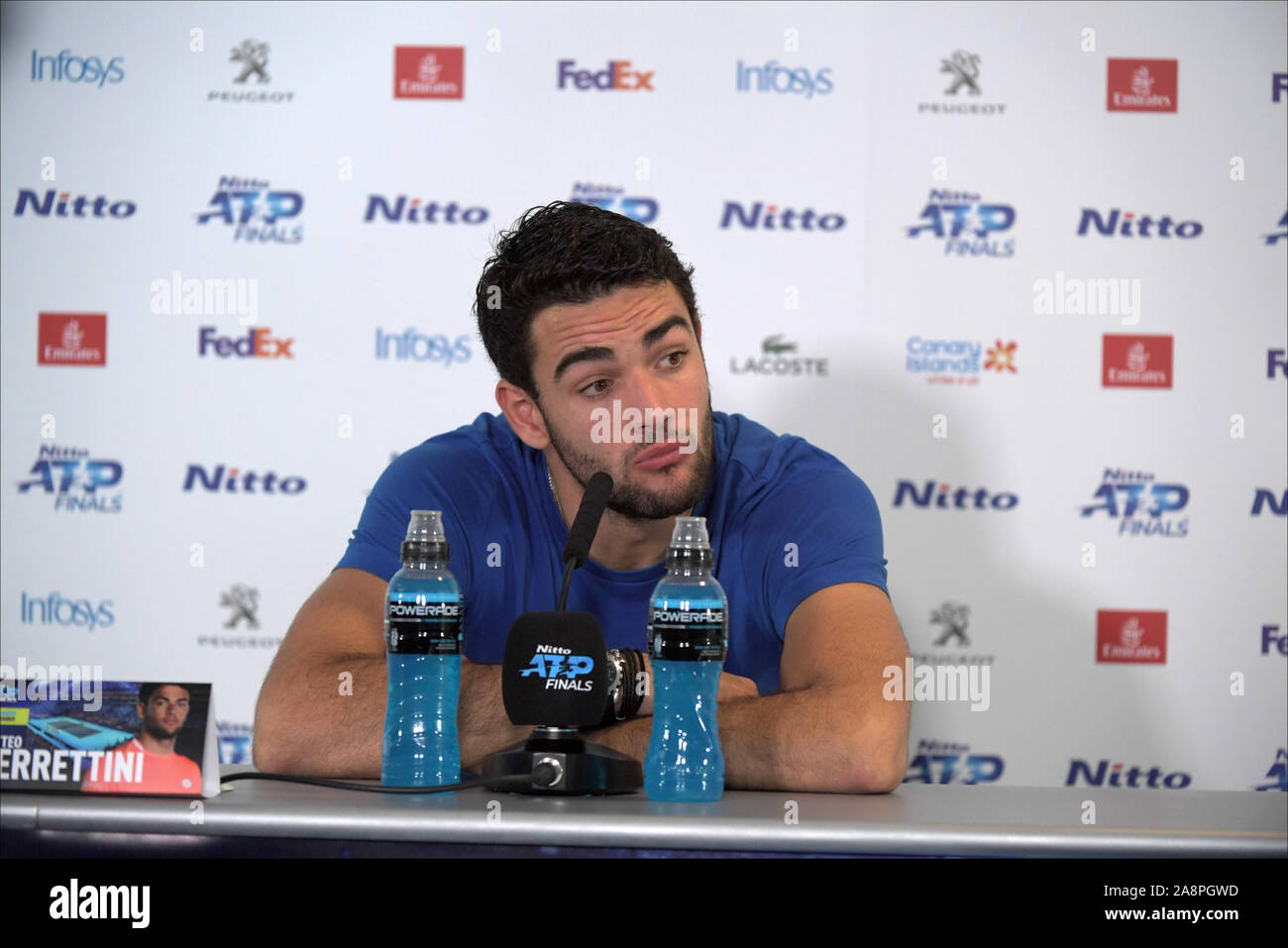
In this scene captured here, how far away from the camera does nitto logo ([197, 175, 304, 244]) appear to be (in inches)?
139

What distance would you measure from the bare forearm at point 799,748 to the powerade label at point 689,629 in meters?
0.17

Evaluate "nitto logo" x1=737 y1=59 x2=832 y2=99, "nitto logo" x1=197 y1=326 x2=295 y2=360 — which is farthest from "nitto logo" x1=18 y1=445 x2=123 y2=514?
"nitto logo" x1=737 y1=59 x2=832 y2=99

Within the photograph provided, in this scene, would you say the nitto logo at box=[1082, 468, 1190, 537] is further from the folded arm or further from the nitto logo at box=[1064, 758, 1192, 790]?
the folded arm

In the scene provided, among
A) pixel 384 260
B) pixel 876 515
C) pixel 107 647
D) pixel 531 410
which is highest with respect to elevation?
pixel 384 260

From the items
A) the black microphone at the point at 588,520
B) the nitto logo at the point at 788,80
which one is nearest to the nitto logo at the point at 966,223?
the nitto logo at the point at 788,80

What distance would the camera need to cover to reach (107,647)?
3490mm

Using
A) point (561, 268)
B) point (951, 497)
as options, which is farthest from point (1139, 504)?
point (561, 268)

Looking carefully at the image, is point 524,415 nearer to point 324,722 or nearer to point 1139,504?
point 324,722

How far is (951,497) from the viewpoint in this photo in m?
3.41

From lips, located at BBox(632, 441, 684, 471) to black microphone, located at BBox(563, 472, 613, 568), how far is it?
12.9 inches

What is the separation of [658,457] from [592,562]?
0.79 ft

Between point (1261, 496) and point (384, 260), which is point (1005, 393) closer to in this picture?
point (1261, 496)

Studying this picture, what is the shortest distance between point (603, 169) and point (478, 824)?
2755 millimetres
